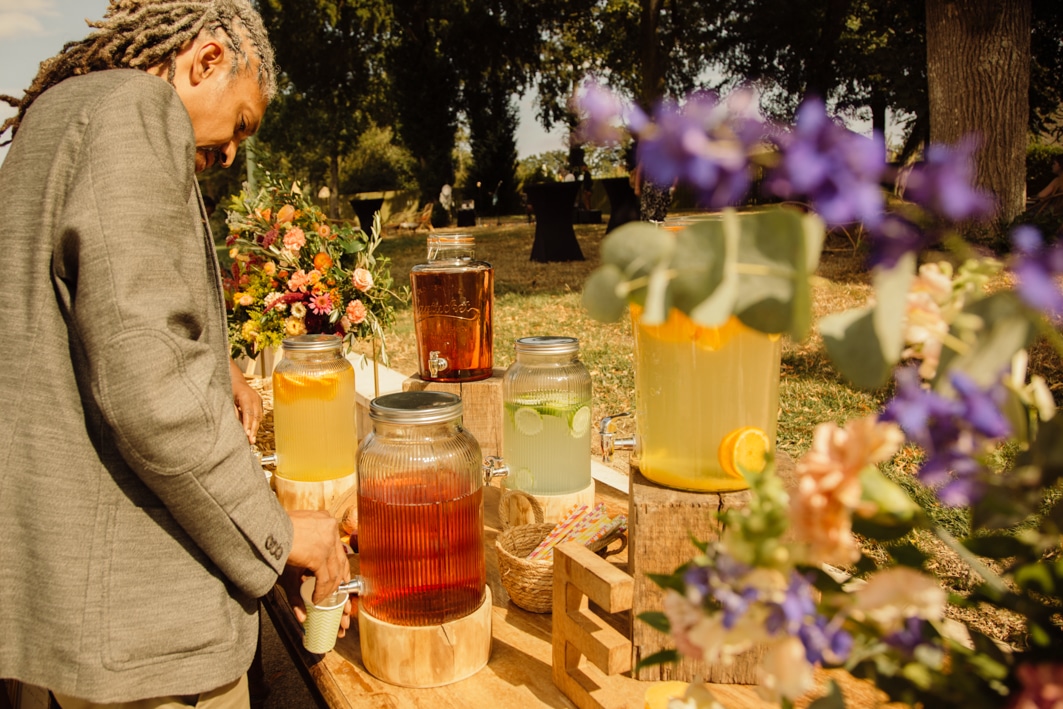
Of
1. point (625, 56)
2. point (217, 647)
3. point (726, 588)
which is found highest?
point (625, 56)

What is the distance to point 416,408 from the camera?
4.53 feet

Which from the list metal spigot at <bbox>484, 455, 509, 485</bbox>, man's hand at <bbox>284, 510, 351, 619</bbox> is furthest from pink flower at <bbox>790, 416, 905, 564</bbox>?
metal spigot at <bbox>484, 455, 509, 485</bbox>

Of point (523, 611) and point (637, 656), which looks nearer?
point (637, 656)

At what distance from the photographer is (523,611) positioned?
1628 millimetres

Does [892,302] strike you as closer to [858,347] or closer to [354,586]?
A: [858,347]

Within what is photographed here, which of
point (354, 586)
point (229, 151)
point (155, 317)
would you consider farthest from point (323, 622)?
point (229, 151)

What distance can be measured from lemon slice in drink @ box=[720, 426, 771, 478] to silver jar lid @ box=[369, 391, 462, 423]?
0.46 metres

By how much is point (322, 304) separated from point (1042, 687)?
2.16 metres

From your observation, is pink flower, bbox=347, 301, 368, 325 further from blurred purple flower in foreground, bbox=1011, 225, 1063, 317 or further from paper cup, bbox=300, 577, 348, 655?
blurred purple flower in foreground, bbox=1011, 225, 1063, 317

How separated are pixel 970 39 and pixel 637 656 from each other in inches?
322

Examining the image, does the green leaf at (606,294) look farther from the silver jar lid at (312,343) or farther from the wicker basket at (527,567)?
the silver jar lid at (312,343)

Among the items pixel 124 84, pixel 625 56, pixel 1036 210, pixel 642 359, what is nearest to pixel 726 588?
pixel 642 359

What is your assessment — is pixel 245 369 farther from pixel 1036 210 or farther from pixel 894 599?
pixel 1036 210

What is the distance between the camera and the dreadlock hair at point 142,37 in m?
1.38
